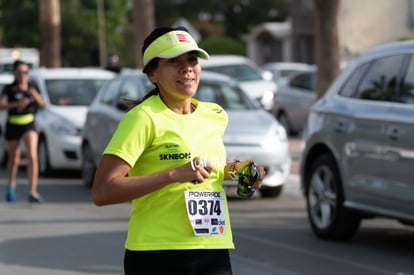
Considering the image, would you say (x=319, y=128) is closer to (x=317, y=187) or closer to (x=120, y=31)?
(x=317, y=187)

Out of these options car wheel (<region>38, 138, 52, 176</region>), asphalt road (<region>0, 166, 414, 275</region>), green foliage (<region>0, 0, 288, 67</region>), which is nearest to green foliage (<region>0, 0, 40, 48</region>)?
green foliage (<region>0, 0, 288, 67</region>)

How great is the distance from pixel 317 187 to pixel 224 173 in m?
6.13

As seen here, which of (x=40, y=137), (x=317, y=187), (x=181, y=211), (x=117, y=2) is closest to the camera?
(x=181, y=211)

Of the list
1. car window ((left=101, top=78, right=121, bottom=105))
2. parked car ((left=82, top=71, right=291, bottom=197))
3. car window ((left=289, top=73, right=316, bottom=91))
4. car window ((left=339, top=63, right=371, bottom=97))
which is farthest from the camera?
car window ((left=289, top=73, right=316, bottom=91))

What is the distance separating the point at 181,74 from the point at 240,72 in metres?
23.7

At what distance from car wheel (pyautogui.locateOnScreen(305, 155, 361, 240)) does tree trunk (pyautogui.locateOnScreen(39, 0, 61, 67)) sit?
24064 millimetres

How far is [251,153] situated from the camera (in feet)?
47.0

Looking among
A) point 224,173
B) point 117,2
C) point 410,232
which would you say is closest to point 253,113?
point 410,232

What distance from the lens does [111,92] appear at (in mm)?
16453

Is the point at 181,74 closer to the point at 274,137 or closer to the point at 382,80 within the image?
the point at 382,80

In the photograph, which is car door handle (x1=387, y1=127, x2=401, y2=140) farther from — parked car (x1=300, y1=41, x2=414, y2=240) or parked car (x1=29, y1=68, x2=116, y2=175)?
parked car (x1=29, y1=68, x2=116, y2=175)

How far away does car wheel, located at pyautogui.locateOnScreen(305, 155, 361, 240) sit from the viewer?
10.7 m

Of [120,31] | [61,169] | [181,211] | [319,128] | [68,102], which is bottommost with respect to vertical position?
[120,31]

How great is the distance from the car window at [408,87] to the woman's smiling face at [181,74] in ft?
17.2
